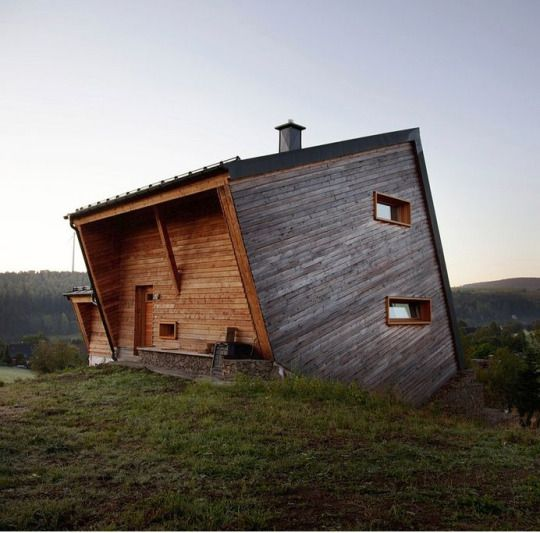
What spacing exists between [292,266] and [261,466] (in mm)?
5853

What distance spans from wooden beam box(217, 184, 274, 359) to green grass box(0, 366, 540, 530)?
1.34 m

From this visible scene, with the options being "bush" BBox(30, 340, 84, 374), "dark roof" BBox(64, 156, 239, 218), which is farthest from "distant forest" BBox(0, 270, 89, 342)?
"dark roof" BBox(64, 156, 239, 218)

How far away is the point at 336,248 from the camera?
36.6 ft

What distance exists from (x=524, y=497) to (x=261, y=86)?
47.3 ft

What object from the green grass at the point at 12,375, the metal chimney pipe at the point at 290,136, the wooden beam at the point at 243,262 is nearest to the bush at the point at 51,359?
the green grass at the point at 12,375

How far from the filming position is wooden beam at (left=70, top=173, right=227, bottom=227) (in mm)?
9345

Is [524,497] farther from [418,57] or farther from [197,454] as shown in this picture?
[418,57]

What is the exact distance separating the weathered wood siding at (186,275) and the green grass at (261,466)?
3.31 m

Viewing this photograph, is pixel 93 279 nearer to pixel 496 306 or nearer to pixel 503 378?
pixel 503 378

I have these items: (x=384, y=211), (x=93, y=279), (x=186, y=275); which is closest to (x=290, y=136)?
(x=384, y=211)

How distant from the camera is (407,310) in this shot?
14.0 m

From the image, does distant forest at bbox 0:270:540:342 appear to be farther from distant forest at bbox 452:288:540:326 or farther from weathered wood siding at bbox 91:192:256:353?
distant forest at bbox 452:288:540:326

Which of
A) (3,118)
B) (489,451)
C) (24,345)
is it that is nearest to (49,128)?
(3,118)

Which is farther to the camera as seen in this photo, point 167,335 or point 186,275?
point 167,335
